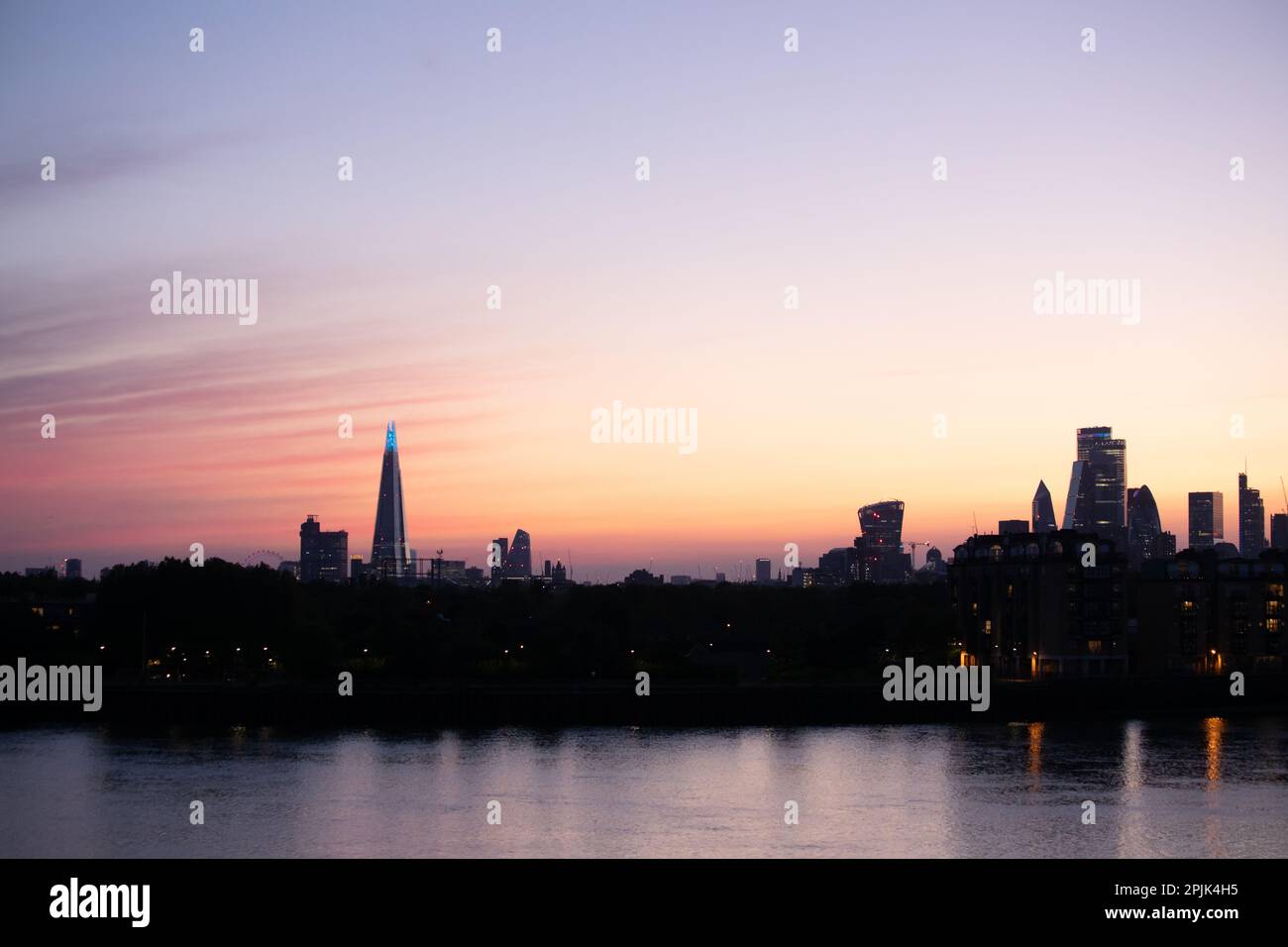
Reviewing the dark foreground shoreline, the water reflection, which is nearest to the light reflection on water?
the water reflection

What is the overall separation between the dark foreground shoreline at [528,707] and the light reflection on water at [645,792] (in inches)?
197

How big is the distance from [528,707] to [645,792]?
3014 cm

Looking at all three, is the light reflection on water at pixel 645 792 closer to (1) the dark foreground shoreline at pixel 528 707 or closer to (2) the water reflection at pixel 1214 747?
(2) the water reflection at pixel 1214 747

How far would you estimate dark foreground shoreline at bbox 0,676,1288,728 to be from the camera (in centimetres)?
8231

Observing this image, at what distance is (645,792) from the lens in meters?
54.5

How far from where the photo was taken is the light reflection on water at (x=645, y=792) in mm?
44844

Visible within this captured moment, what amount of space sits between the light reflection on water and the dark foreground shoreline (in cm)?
501

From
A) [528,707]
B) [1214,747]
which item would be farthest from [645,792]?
[1214,747]

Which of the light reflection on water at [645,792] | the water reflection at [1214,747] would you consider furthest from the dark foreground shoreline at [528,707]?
the water reflection at [1214,747]

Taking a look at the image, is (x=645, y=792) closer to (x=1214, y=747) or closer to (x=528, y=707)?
(x=528, y=707)

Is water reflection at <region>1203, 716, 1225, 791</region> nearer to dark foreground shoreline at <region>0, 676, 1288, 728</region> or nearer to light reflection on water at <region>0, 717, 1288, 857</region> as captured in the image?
light reflection on water at <region>0, 717, 1288, 857</region>
